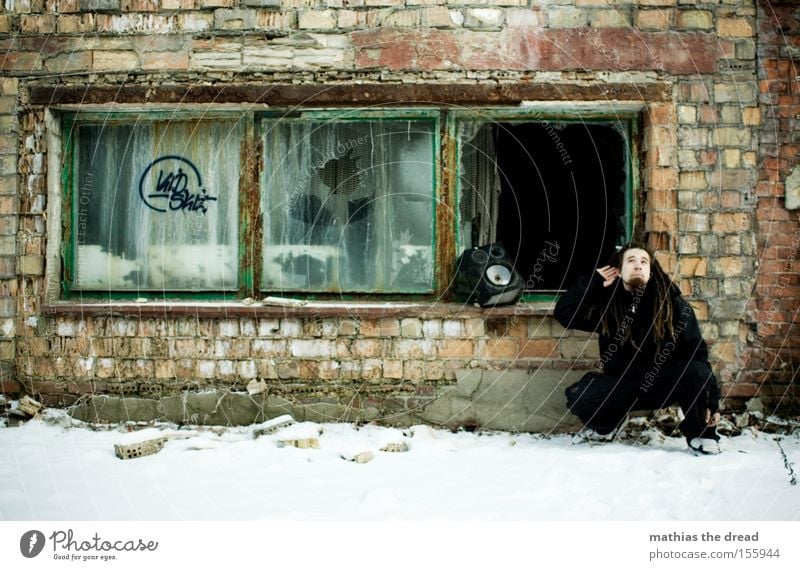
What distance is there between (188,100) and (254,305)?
1.60 meters

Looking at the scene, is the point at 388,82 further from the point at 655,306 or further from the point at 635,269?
the point at 655,306

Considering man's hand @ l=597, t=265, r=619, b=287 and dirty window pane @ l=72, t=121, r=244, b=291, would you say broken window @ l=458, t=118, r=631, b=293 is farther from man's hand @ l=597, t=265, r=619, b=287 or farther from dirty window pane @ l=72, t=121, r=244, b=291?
dirty window pane @ l=72, t=121, r=244, b=291

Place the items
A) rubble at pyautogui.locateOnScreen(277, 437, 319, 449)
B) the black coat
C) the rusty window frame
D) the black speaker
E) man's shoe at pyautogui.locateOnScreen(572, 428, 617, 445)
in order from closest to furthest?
the black coat < rubble at pyautogui.locateOnScreen(277, 437, 319, 449) < man's shoe at pyautogui.locateOnScreen(572, 428, 617, 445) < the black speaker < the rusty window frame

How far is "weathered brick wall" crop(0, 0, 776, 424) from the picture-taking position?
4906mm

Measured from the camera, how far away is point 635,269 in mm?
4340

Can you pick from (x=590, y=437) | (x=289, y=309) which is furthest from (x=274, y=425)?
(x=590, y=437)

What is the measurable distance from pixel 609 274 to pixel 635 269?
165 millimetres

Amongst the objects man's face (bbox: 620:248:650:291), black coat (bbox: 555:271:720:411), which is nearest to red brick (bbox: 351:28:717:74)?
man's face (bbox: 620:248:650:291)

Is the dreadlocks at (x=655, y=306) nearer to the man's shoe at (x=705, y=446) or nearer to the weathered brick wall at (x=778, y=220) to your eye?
the man's shoe at (x=705, y=446)

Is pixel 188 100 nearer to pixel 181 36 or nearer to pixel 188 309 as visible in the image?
pixel 181 36

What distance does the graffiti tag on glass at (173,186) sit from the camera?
526 centimetres

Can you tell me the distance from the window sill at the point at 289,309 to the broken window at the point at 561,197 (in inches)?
16.0

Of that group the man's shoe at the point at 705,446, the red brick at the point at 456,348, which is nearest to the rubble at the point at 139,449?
the red brick at the point at 456,348

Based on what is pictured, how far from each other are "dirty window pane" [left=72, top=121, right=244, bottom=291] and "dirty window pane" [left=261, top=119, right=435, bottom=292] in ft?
1.24
